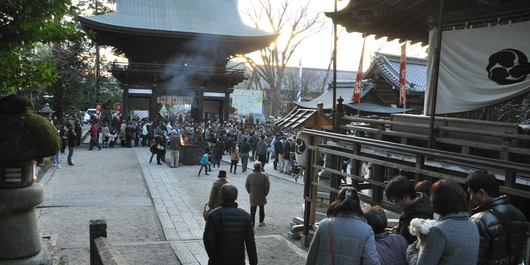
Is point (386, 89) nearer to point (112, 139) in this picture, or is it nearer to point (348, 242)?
point (112, 139)

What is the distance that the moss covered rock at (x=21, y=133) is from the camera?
4215 mm

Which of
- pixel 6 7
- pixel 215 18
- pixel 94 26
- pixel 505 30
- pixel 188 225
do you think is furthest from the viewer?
pixel 215 18

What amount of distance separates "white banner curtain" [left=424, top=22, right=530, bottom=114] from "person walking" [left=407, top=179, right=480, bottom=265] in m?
4.20

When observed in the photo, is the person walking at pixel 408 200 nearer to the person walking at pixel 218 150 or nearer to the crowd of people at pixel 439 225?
the crowd of people at pixel 439 225

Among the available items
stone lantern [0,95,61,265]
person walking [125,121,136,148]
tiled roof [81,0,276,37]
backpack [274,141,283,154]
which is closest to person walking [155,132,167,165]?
backpack [274,141,283,154]

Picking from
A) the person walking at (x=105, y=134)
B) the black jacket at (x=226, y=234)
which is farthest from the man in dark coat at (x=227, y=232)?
the person walking at (x=105, y=134)

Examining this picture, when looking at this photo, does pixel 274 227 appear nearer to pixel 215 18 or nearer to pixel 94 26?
pixel 94 26

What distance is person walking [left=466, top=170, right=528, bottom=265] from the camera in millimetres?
2722

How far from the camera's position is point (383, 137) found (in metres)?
6.26

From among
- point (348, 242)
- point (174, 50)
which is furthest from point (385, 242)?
point (174, 50)

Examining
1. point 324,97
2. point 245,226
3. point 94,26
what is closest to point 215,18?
point 94,26

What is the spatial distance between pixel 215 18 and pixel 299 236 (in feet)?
83.8

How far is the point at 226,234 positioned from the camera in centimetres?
412

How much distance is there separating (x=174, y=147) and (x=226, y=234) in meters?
13.3
